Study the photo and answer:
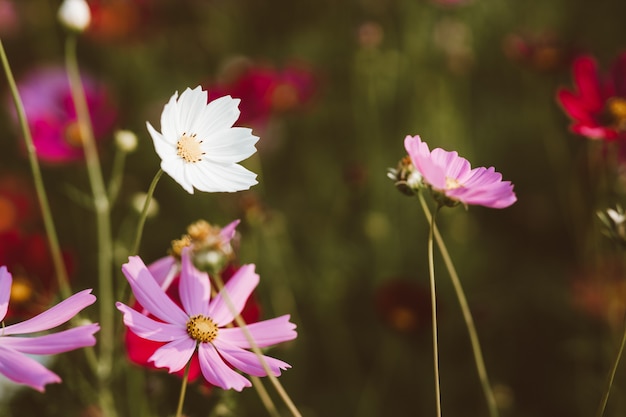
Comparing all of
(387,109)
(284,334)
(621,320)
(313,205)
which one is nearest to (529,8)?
(387,109)

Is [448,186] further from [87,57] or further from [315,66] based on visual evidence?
[87,57]

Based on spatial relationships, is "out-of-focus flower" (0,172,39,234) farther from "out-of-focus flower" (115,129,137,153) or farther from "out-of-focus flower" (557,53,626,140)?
"out-of-focus flower" (557,53,626,140)

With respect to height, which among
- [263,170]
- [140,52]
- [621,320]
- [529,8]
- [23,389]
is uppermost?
[140,52]

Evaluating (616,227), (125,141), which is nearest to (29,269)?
(125,141)

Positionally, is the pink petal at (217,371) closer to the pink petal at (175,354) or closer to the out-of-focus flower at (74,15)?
the pink petal at (175,354)

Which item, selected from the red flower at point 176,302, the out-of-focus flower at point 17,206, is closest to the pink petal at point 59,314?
the red flower at point 176,302

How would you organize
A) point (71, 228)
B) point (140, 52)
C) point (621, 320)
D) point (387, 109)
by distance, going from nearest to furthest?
point (621, 320) < point (71, 228) < point (387, 109) < point (140, 52)
